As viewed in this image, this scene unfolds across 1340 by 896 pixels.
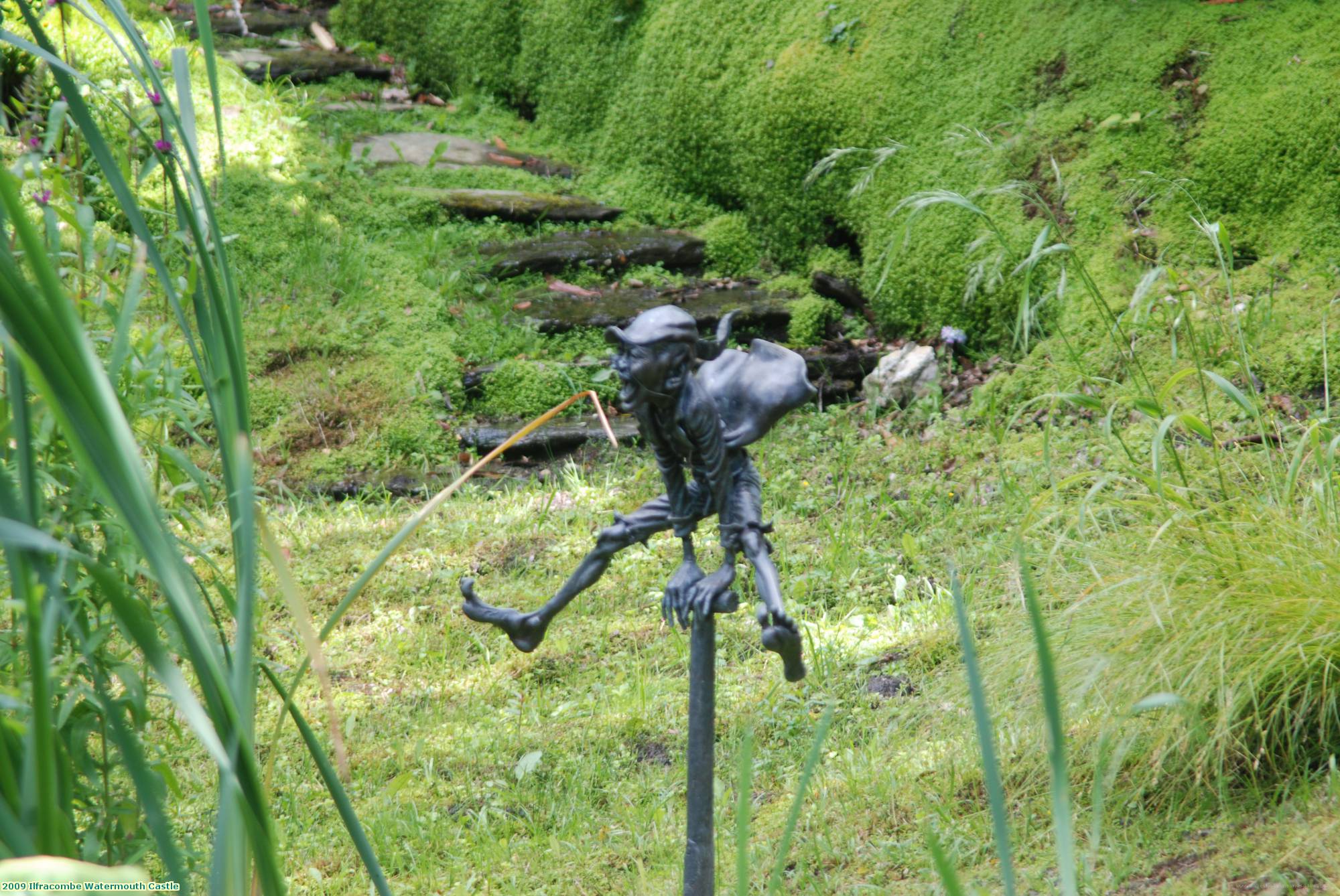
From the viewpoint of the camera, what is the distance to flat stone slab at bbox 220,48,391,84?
692cm

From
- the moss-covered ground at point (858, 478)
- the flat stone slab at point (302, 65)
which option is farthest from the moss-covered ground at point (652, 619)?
the flat stone slab at point (302, 65)

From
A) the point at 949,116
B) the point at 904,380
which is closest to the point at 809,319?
the point at 904,380

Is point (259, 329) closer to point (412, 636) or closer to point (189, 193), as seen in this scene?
point (412, 636)

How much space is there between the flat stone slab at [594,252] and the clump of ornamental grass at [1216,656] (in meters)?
3.56

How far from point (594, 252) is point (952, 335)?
6.25 feet

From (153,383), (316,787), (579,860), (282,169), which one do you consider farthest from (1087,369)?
(282,169)

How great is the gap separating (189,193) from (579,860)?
1.71 metres

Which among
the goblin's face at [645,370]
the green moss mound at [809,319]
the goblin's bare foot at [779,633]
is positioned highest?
the goblin's face at [645,370]

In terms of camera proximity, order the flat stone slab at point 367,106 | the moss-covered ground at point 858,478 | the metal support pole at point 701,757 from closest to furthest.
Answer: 1. the metal support pole at point 701,757
2. the moss-covered ground at point 858,478
3. the flat stone slab at point 367,106

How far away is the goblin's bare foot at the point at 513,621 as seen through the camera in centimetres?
191

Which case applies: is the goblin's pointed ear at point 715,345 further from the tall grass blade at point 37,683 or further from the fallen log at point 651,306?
the fallen log at point 651,306

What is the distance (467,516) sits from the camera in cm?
426

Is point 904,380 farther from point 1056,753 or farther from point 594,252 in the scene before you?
point 1056,753

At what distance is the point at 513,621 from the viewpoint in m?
1.94
